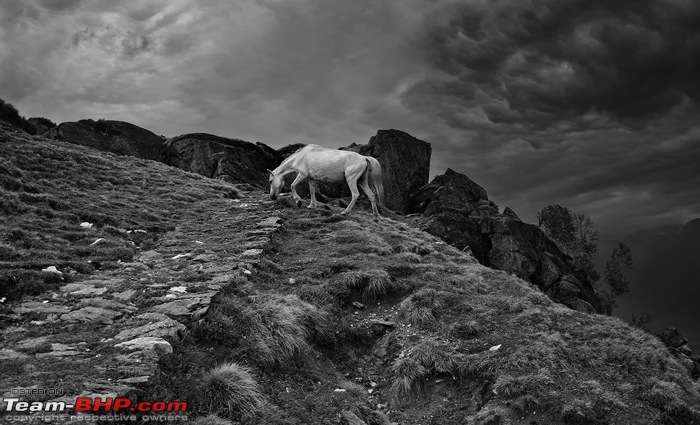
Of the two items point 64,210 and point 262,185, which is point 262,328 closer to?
point 64,210

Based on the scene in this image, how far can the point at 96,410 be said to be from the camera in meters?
4.73

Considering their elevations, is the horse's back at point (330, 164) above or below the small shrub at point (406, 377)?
above

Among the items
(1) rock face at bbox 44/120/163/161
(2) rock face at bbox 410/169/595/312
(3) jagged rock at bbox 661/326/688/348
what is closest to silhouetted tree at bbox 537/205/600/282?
(2) rock face at bbox 410/169/595/312

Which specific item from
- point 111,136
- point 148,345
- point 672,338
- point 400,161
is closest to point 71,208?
point 148,345

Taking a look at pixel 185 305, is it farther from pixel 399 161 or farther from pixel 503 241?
pixel 399 161

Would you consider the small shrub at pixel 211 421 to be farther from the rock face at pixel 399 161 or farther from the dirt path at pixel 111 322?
the rock face at pixel 399 161

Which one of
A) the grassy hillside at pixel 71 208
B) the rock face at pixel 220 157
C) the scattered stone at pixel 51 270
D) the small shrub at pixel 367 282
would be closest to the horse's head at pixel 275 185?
the grassy hillside at pixel 71 208

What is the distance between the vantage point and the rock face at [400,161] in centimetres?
5950

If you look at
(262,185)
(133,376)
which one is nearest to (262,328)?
(133,376)

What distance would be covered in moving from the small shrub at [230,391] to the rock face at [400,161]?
5226 cm

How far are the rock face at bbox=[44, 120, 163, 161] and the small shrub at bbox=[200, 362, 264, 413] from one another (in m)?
48.6

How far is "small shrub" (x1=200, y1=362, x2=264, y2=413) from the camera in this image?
5828 mm

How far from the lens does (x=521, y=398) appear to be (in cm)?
720

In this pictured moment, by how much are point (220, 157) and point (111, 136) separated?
1648cm
